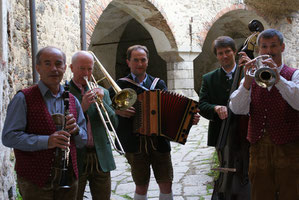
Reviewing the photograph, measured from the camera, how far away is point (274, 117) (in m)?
2.58

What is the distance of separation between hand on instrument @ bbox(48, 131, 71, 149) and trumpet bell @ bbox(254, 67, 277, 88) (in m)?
1.28

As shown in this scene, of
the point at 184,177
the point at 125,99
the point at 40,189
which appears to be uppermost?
the point at 125,99

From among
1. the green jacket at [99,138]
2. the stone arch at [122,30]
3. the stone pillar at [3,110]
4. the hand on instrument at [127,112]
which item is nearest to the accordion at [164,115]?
the hand on instrument at [127,112]

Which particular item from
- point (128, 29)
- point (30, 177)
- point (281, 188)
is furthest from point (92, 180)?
point (128, 29)

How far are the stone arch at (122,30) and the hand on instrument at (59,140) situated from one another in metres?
5.81

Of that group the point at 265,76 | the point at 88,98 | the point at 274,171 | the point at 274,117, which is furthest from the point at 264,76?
the point at 88,98

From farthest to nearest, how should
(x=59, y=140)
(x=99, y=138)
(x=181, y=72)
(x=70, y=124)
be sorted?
1. (x=181, y=72)
2. (x=99, y=138)
3. (x=70, y=124)
4. (x=59, y=140)

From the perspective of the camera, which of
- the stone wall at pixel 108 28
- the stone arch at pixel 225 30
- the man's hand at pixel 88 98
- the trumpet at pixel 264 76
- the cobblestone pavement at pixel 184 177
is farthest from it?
the stone arch at pixel 225 30

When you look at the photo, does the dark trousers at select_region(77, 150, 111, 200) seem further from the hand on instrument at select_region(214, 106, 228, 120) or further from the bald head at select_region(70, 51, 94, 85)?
the hand on instrument at select_region(214, 106, 228, 120)

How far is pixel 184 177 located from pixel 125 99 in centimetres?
252

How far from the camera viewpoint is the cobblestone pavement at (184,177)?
4531mm

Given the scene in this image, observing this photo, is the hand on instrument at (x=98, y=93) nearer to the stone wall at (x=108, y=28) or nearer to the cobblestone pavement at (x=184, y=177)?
the stone wall at (x=108, y=28)

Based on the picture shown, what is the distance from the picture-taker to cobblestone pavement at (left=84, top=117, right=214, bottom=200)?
4.53 m

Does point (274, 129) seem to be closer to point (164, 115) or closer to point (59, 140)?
point (164, 115)
